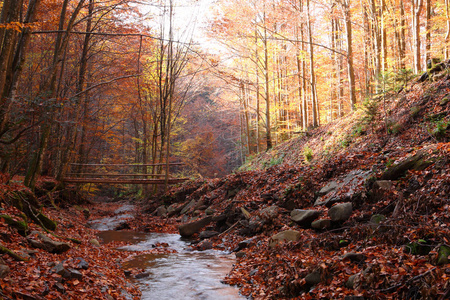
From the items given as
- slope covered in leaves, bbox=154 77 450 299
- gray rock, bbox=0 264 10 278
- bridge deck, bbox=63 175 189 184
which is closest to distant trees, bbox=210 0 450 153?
slope covered in leaves, bbox=154 77 450 299

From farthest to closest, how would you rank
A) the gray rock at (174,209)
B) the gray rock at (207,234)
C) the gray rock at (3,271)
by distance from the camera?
1. the gray rock at (174,209)
2. the gray rock at (207,234)
3. the gray rock at (3,271)

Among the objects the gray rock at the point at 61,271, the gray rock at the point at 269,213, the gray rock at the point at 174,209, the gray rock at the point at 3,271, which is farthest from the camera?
the gray rock at the point at 174,209

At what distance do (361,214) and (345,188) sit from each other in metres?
1.31

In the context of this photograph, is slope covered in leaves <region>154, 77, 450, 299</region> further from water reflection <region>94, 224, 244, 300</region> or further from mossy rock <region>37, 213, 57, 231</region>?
mossy rock <region>37, 213, 57, 231</region>

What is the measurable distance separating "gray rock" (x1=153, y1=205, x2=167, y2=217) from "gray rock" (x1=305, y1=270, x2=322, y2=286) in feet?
33.5

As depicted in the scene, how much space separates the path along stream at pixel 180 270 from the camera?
5145 mm

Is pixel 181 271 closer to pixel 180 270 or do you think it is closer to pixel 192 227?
pixel 180 270

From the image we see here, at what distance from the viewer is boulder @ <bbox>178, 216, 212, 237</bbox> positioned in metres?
10.1

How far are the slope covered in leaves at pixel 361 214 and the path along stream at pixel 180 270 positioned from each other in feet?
1.28

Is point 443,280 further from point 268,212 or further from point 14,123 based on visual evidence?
point 14,123

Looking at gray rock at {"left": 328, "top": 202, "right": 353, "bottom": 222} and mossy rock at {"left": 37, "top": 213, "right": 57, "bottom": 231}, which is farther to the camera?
mossy rock at {"left": 37, "top": 213, "right": 57, "bottom": 231}

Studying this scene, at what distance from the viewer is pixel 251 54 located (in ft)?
65.1

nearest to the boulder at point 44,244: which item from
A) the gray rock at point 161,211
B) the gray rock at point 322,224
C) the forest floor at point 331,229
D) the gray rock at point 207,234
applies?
the forest floor at point 331,229

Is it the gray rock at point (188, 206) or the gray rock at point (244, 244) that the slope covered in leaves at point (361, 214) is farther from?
the gray rock at point (188, 206)
